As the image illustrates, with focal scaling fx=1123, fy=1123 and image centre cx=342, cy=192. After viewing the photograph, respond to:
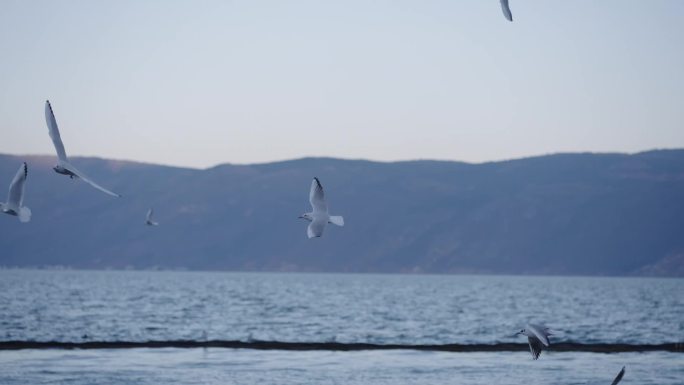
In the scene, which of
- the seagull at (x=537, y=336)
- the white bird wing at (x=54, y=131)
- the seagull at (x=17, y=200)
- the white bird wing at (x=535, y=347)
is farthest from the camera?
the seagull at (x=17, y=200)

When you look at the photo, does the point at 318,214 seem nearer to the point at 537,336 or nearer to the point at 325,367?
the point at 537,336

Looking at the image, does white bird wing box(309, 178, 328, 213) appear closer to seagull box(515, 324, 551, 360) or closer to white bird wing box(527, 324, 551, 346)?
seagull box(515, 324, 551, 360)

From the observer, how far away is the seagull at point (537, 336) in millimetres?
22562

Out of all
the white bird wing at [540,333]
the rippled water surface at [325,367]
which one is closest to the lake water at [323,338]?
the rippled water surface at [325,367]

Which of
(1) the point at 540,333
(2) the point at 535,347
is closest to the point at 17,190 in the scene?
(2) the point at 535,347

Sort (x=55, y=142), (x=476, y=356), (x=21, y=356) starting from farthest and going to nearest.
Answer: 1. (x=476, y=356)
2. (x=21, y=356)
3. (x=55, y=142)

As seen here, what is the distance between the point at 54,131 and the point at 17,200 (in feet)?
8.54

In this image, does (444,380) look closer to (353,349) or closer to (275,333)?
(353,349)

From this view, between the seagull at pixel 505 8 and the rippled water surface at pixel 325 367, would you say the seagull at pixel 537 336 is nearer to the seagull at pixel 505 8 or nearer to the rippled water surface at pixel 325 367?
the seagull at pixel 505 8

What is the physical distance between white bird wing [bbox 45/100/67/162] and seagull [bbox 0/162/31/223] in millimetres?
1013

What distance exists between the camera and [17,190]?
27.9 meters

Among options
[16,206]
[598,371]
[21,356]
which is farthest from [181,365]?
[16,206]

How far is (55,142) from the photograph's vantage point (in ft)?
89.6

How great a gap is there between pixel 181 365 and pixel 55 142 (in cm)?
2205
